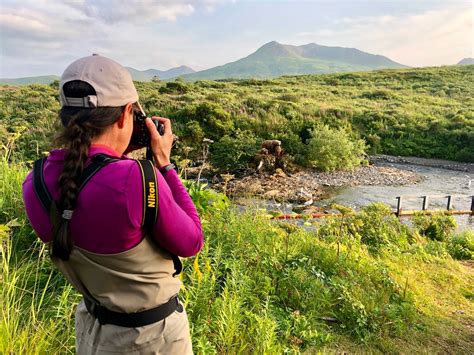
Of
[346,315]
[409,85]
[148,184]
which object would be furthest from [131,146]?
[409,85]

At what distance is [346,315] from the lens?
12.1 ft

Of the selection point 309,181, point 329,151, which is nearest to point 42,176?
point 309,181

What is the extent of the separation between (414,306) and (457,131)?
20.8 meters

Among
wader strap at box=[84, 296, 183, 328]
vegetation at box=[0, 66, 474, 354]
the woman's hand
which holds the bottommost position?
vegetation at box=[0, 66, 474, 354]

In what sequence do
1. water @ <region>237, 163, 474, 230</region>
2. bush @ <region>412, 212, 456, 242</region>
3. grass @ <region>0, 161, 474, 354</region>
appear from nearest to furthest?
grass @ <region>0, 161, 474, 354</region> < bush @ <region>412, 212, 456, 242</region> < water @ <region>237, 163, 474, 230</region>

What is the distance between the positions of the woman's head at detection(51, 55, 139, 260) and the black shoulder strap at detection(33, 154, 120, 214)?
0.02 m

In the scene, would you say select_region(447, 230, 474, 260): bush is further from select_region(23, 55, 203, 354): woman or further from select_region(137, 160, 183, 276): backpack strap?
select_region(137, 160, 183, 276): backpack strap

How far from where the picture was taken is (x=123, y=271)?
1208 millimetres

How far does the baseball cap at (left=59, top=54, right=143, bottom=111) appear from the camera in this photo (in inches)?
45.8

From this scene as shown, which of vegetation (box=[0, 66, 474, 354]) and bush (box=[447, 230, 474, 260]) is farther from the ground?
vegetation (box=[0, 66, 474, 354])

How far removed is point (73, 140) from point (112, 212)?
249 millimetres

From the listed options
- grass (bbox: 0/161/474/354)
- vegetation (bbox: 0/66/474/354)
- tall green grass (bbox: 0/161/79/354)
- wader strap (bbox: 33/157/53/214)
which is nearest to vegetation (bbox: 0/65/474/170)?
vegetation (bbox: 0/66/474/354)

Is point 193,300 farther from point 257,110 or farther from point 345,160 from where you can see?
point 257,110

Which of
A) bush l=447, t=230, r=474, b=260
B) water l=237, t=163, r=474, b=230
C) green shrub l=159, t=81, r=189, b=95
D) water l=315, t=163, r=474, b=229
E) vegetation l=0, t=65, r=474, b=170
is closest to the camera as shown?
bush l=447, t=230, r=474, b=260
